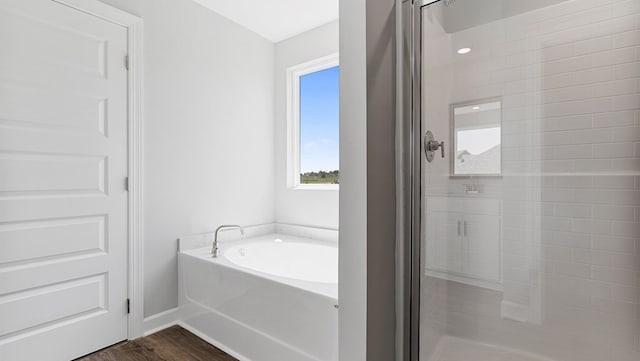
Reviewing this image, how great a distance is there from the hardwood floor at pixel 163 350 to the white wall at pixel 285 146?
4.39ft

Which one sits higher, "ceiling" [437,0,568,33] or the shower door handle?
"ceiling" [437,0,568,33]

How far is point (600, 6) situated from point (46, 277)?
2.73 m

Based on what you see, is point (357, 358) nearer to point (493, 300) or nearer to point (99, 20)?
point (493, 300)

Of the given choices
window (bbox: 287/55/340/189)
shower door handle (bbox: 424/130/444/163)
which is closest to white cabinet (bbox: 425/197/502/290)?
shower door handle (bbox: 424/130/444/163)

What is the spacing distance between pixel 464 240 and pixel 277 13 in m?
2.41

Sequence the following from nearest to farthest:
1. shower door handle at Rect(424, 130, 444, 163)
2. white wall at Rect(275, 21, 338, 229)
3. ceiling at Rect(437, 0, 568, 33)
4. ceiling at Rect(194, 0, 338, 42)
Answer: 1. ceiling at Rect(437, 0, 568, 33)
2. shower door handle at Rect(424, 130, 444, 163)
3. ceiling at Rect(194, 0, 338, 42)
4. white wall at Rect(275, 21, 338, 229)

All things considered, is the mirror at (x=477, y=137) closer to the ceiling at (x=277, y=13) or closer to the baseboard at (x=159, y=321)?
the ceiling at (x=277, y=13)

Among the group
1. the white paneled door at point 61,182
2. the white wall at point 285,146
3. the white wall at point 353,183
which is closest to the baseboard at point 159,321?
the white paneled door at point 61,182

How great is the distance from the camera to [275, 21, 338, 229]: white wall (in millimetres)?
2883

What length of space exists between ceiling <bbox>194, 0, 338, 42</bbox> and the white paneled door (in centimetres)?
91

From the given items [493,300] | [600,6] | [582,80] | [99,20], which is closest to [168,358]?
[493,300]

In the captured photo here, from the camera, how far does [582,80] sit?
1000mm

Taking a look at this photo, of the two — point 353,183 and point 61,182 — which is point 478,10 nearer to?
point 353,183

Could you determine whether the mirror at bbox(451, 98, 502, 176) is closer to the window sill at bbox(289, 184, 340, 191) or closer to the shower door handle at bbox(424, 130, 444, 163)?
the shower door handle at bbox(424, 130, 444, 163)
